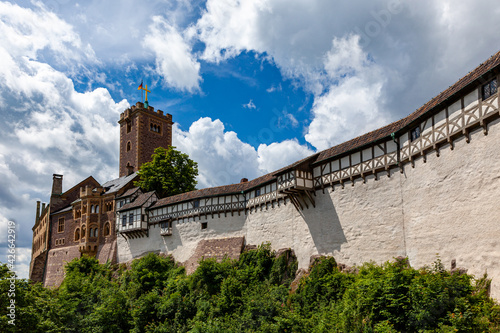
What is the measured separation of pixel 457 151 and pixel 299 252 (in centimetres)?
1358

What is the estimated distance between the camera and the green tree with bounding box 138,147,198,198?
157 feet

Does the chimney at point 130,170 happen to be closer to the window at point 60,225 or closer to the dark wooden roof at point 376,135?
the window at point 60,225

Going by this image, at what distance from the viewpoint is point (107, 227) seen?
159 feet

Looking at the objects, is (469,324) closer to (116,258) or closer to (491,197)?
(491,197)

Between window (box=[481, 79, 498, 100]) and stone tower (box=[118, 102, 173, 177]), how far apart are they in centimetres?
4689

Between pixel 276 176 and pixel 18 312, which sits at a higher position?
pixel 276 176

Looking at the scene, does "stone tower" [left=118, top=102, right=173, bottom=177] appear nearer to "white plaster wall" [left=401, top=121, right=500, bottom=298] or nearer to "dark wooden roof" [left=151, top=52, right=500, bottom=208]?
"dark wooden roof" [left=151, top=52, right=500, bottom=208]

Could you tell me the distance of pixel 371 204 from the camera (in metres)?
23.5

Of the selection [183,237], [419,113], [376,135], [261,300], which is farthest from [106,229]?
[419,113]

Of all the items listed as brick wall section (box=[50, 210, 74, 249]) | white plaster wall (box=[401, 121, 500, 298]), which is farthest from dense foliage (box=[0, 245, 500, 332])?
brick wall section (box=[50, 210, 74, 249])

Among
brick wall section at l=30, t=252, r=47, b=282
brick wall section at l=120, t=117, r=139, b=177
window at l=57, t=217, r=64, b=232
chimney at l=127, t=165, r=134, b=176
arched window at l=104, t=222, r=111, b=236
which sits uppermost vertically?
brick wall section at l=120, t=117, r=139, b=177

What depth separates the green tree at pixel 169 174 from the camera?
1880 inches

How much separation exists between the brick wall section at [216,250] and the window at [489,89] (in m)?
22.0

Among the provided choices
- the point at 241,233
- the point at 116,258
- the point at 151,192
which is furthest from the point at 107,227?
the point at 241,233
